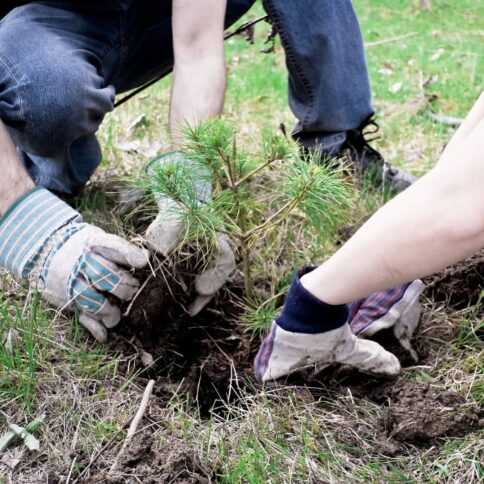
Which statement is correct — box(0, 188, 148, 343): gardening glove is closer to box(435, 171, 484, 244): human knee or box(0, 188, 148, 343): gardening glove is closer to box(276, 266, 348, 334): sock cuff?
box(276, 266, 348, 334): sock cuff

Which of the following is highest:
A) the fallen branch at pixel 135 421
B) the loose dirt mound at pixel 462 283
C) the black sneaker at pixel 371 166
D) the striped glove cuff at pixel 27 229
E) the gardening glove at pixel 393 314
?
the striped glove cuff at pixel 27 229

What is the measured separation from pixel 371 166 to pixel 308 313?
1078 mm

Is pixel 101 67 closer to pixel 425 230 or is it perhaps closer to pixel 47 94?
pixel 47 94

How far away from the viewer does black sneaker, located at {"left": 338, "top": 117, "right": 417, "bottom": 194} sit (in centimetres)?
211

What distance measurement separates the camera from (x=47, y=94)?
166 centimetres

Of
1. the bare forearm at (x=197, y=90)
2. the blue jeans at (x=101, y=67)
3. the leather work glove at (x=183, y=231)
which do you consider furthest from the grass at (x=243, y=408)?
the bare forearm at (x=197, y=90)

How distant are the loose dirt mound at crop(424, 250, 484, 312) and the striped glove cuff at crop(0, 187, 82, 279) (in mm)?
882

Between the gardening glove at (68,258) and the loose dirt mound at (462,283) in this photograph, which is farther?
the loose dirt mound at (462,283)

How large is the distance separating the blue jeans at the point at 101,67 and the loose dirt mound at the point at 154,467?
2.99ft

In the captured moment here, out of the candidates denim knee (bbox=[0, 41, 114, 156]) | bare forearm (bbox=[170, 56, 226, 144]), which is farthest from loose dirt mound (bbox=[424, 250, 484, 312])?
denim knee (bbox=[0, 41, 114, 156])

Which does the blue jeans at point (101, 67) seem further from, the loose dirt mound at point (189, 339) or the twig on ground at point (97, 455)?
the twig on ground at point (97, 455)

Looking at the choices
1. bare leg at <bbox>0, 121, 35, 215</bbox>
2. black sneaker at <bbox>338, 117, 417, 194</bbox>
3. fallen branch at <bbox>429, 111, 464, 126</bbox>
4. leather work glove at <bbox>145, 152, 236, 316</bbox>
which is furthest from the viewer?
fallen branch at <bbox>429, 111, 464, 126</bbox>

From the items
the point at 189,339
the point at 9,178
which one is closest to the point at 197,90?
the point at 9,178

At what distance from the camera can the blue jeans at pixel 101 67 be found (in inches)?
66.2
